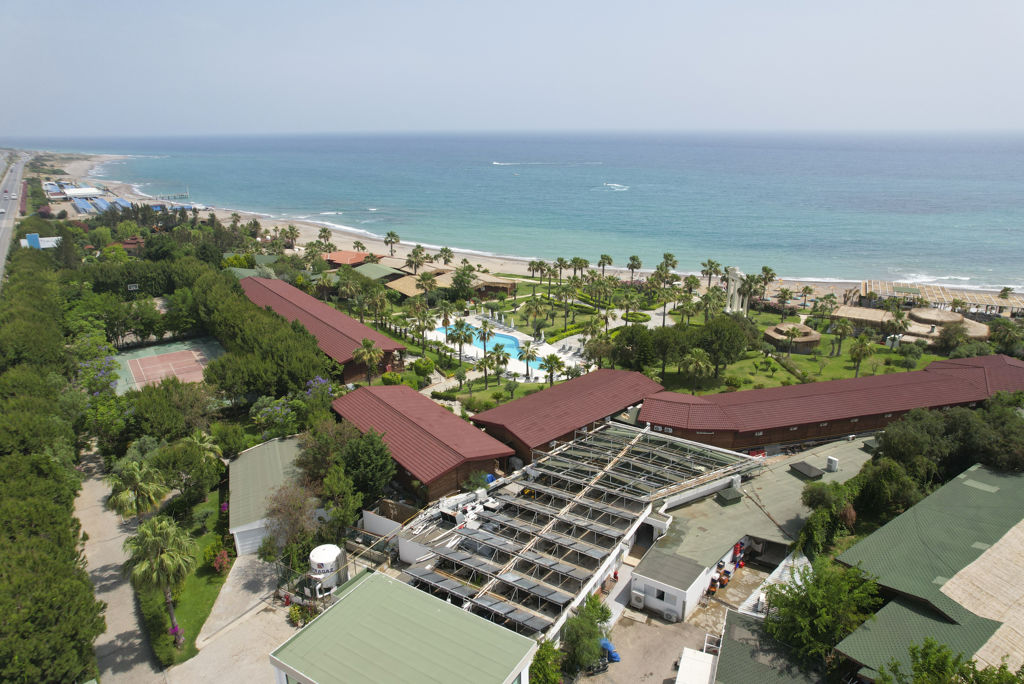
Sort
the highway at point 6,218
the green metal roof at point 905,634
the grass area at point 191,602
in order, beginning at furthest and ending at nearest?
the highway at point 6,218 → the grass area at point 191,602 → the green metal roof at point 905,634

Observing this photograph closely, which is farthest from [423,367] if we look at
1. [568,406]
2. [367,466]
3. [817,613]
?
[817,613]

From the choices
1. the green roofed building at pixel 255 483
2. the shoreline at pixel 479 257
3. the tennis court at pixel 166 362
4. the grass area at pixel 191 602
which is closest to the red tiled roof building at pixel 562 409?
the green roofed building at pixel 255 483

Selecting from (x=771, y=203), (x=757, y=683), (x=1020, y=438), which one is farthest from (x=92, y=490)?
(x=771, y=203)

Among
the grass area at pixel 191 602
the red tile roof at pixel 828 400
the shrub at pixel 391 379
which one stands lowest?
the grass area at pixel 191 602

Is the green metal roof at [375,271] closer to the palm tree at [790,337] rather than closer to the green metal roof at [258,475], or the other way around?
the green metal roof at [258,475]

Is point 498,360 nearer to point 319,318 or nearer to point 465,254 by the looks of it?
point 319,318

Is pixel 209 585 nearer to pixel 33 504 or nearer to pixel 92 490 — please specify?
pixel 33 504

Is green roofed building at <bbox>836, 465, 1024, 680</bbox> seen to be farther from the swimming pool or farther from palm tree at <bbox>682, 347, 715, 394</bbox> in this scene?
the swimming pool
